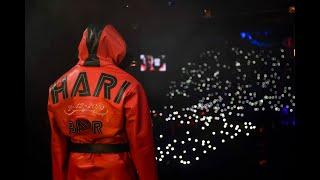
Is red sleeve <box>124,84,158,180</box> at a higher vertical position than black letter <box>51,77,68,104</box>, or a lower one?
lower

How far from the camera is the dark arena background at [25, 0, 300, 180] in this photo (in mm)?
3467

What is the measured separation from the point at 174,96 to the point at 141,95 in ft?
13.4

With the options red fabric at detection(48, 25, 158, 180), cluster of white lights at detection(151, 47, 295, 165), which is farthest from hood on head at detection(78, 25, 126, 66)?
cluster of white lights at detection(151, 47, 295, 165)

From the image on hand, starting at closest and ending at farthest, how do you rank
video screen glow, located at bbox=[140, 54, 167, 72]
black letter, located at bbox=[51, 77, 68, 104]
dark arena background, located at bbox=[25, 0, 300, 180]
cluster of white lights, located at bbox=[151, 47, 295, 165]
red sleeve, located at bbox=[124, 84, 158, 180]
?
red sleeve, located at bbox=[124, 84, 158, 180], black letter, located at bbox=[51, 77, 68, 104], dark arena background, located at bbox=[25, 0, 300, 180], cluster of white lights, located at bbox=[151, 47, 295, 165], video screen glow, located at bbox=[140, 54, 167, 72]

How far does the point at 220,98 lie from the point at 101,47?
4.77m

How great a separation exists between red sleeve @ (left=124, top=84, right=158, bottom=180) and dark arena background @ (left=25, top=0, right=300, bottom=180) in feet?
0.94

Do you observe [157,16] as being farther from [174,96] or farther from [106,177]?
[106,177]

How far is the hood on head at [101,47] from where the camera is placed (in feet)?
9.08

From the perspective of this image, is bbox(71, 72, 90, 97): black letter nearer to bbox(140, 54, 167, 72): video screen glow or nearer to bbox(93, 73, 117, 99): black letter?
bbox(93, 73, 117, 99): black letter

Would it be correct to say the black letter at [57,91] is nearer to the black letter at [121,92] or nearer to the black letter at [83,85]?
the black letter at [83,85]

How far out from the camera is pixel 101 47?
2773 mm

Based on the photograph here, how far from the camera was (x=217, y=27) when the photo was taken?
8.38 meters

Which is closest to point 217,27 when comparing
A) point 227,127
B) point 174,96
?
point 174,96

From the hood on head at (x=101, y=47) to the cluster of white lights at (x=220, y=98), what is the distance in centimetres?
262
